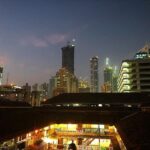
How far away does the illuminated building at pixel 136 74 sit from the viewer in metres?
114

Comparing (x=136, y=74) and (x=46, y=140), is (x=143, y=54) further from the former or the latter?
(x=46, y=140)

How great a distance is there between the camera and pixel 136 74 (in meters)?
116

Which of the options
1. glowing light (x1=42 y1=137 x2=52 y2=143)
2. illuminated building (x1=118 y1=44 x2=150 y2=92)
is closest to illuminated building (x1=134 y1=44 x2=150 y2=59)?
illuminated building (x1=118 y1=44 x2=150 y2=92)

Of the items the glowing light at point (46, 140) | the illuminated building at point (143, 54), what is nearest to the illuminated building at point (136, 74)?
the illuminated building at point (143, 54)

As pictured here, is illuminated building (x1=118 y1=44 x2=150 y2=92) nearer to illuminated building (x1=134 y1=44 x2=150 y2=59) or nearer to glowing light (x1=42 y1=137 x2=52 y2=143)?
illuminated building (x1=134 y1=44 x2=150 y2=59)

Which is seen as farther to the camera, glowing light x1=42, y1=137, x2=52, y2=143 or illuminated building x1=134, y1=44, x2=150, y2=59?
illuminated building x1=134, y1=44, x2=150, y2=59

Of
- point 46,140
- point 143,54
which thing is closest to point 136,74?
point 143,54

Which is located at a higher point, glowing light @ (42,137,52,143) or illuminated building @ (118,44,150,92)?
illuminated building @ (118,44,150,92)

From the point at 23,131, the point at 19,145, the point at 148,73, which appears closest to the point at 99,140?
the point at 19,145

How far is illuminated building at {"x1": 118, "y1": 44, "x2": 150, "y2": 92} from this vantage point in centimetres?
11350

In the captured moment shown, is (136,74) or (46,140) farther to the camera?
(136,74)

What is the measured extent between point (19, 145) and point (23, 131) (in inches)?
121

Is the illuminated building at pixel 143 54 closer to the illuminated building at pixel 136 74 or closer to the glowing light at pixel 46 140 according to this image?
the illuminated building at pixel 136 74

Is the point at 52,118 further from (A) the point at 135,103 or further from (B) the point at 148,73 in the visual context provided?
(B) the point at 148,73
